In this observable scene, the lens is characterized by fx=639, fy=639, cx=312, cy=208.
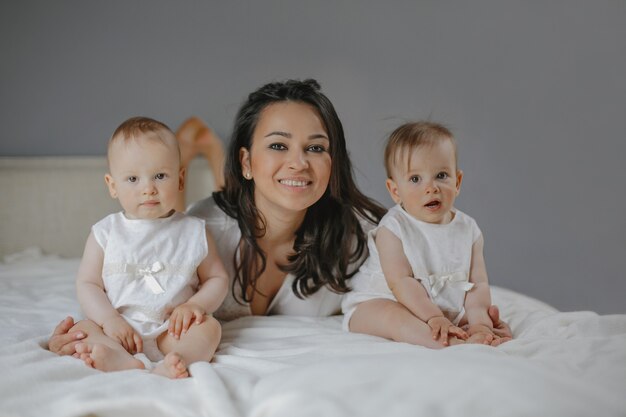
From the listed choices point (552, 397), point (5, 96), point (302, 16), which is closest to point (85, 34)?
point (5, 96)

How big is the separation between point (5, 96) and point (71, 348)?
78.9 inches

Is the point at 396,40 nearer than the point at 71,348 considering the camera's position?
No

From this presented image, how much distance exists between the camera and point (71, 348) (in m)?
1.41

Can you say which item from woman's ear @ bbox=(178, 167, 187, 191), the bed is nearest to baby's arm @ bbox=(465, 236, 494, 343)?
the bed

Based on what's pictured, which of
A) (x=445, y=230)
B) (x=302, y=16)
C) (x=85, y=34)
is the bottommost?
(x=445, y=230)

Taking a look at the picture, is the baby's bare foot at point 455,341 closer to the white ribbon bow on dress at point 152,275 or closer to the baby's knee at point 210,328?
the baby's knee at point 210,328

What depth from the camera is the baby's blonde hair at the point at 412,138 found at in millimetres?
1657

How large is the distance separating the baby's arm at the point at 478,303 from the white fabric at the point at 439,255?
2cm

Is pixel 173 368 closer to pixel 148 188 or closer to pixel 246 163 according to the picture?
pixel 148 188

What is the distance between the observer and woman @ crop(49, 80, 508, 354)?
1744 millimetres

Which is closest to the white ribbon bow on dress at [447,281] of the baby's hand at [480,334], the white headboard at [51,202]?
the baby's hand at [480,334]

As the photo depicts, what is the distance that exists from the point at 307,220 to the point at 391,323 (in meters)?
0.49

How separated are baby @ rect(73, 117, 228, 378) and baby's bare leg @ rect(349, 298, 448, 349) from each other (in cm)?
39

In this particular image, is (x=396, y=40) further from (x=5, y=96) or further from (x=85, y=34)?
(x=5, y=96)
